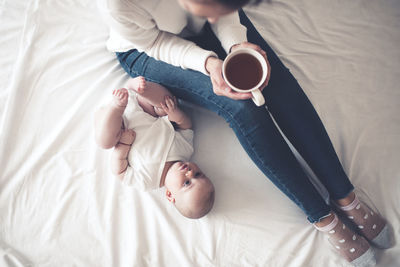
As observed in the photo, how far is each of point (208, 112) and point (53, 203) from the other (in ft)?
2.07

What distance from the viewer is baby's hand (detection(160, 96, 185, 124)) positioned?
2.97 ft

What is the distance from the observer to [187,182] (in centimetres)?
89

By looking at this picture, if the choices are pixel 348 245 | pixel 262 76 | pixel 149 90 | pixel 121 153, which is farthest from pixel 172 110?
pixel 348 245

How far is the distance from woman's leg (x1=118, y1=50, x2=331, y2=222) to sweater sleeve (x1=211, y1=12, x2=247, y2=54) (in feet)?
0.39

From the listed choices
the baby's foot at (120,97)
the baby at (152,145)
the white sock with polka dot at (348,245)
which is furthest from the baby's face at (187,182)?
the white sock with polka dot at (348,245)

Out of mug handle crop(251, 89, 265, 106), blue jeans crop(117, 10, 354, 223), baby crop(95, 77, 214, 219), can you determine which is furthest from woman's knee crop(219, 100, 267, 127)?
baby crop(95, 77, 214, 219)

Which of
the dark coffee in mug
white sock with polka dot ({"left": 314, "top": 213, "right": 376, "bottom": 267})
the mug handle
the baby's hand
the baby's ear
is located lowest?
white sock with polka dot ({"left": 314, "top": 213, "right": 376, "bottom": 267})

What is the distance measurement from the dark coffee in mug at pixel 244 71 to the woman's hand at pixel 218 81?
5 centimetres

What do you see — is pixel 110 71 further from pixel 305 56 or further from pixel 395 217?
pixel 395 217

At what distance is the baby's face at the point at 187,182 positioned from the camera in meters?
0.85

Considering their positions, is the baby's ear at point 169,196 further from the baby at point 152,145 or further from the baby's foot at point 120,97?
the baby's foot at point 120,97

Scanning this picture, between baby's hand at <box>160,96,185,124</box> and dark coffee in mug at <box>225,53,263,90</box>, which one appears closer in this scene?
dark coffee in mug at <box>225,53,263,90</box>

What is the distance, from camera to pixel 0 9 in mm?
1087

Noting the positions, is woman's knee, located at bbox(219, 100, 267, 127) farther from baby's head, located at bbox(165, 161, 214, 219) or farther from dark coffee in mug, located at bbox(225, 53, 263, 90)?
baby's head, located at bbox(165, 161, 214, 219)
